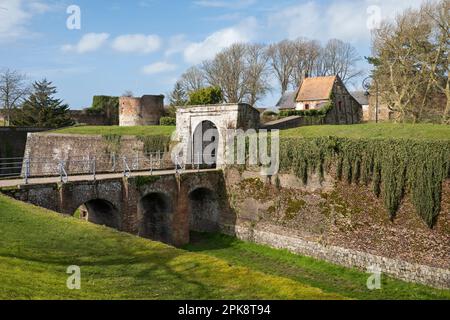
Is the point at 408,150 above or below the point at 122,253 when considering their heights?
above

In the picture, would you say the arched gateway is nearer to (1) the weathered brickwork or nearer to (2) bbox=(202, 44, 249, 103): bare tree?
(1) the weathered brickwork

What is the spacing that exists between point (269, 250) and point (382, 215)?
5235mm

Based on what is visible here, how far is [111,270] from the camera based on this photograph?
8.09 m

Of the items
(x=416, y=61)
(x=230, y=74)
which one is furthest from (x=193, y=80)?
(x=416, y=61)

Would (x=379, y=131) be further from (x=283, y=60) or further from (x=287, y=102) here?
(x=283, y=60)

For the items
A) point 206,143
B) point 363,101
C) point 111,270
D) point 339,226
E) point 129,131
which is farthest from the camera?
point 363,101

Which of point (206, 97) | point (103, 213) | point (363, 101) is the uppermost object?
point (363, 101)

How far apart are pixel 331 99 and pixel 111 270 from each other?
28.3 metres

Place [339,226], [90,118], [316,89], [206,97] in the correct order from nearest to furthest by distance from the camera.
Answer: [339,226] < [206,97] < [316,89] < [90,118]

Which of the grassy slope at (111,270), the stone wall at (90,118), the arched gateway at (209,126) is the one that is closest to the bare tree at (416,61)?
the arched gateway at (209,126)

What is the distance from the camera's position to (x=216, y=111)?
76.4ft
